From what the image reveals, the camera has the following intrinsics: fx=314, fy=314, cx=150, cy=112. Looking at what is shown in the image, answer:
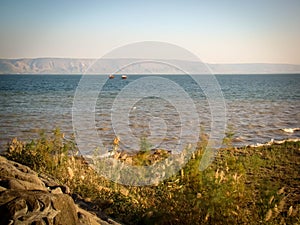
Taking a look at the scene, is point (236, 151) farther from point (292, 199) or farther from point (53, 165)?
point (53, 165)

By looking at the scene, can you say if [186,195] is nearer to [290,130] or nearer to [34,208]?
[34,208]

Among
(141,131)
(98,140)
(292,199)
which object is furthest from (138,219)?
→ (141,131)

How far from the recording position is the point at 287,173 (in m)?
11.5

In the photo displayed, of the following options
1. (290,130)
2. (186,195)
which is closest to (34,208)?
(186,195)

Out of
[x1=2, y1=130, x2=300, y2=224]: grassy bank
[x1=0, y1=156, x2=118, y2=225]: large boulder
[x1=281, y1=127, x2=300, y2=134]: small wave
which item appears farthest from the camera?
[x1=281, y1=127, x2=300, y2=134]: small wave

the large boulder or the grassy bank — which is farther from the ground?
the large boulder

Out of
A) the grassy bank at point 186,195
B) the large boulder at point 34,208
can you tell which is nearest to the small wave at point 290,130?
the grassy bank at point 186,195

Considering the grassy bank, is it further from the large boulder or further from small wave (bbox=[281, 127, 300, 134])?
small wave (bbox=[281, 127, 300, 134])

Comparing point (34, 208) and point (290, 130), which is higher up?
point (34, 208)

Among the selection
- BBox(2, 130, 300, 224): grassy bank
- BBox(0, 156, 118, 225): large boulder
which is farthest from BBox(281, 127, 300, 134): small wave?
BBox(0, 156, 118, 225): large boulder

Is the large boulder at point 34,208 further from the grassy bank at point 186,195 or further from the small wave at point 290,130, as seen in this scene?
the small wave at point 290,130

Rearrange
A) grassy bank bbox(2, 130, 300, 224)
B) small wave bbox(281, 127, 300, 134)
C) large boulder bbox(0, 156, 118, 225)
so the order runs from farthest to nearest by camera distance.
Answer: small wave bbox(281, 127, 300, 134) < grassy bank bbox(2, 130, 300, 224) < large boulder bbox(0, 156, 118, 225)

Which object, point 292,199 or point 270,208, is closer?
point 270,208

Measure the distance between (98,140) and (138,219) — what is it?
11621mm
